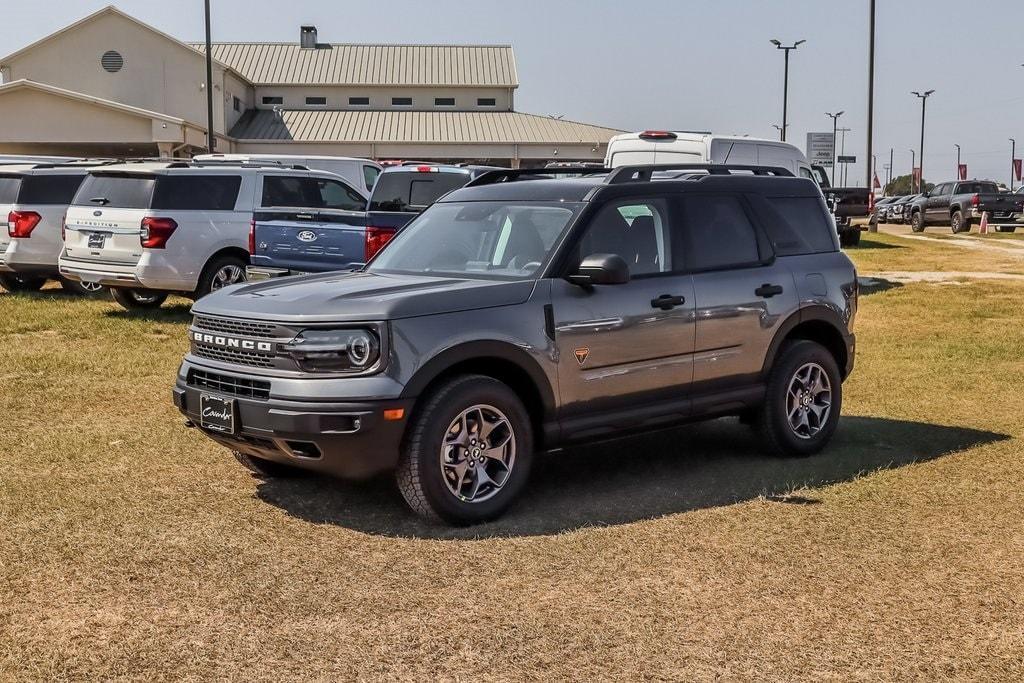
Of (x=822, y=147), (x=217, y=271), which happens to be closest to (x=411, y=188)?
(x=217, y=271)

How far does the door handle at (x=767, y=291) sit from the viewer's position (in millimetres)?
7828

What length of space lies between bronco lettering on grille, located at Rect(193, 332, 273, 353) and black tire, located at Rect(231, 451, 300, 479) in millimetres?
932

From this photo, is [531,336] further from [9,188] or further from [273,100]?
[273,100]

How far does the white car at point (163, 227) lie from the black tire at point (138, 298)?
361 millimetres

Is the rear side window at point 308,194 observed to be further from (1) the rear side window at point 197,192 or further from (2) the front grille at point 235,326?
(2) the front grille at point 235,326

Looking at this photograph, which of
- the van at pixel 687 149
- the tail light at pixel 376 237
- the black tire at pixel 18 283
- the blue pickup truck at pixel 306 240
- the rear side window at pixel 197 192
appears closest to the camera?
the tail light at pixel 376 237

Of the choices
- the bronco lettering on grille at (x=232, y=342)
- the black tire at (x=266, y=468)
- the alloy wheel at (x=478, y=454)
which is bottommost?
the black tire at (x=266, y=468)

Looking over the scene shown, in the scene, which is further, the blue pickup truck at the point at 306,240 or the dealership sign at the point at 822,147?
the dealership sign at the point at 822,147

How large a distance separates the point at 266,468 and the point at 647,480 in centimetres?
229

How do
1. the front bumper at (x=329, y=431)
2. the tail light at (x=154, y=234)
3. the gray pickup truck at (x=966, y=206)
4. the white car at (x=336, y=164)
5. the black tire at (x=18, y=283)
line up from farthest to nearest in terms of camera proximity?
the gray pickup truck at (x=966, y=206), the white car at (x=336, y=164), the black tire at (x=18, y=283), the tail light at (x=154, y=234), the front bumper at (x=329, y=431)

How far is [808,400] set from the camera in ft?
26.9

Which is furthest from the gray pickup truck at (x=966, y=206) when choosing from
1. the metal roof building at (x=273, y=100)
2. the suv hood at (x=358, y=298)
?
the suv hood at (x=358, y=298)

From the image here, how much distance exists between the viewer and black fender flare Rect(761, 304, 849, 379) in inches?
312

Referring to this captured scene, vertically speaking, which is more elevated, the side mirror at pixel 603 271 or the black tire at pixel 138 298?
the side mirror at pixel 603 271
